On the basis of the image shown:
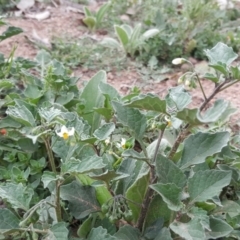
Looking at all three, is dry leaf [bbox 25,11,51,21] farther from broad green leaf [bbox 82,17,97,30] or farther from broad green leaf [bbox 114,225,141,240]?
broad green leaf [bbox 114,225,141,240]

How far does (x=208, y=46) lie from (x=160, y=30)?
351mm

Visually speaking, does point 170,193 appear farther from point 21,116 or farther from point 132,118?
point 21,116

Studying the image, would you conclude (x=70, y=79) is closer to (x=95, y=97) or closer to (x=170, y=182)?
(x=95, y=97)

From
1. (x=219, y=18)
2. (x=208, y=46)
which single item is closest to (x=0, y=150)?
(x=208, y=46)

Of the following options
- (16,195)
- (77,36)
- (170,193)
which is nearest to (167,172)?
(170,193)

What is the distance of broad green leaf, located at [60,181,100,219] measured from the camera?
1.90m

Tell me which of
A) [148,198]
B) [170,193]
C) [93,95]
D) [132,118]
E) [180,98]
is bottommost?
[93,95]

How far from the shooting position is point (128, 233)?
1814 mm

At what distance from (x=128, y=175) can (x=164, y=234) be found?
9.1 inches

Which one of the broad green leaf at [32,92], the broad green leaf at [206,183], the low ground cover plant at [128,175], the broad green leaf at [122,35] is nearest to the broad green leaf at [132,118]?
the low ground cover plant at [128,175]

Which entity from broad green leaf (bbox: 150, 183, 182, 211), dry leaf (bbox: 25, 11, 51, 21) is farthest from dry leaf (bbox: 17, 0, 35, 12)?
broad green leaf (bbox: 150, 183, 182, 211)

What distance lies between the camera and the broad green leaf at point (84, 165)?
1.63m

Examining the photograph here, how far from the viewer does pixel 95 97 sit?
99.3 inches

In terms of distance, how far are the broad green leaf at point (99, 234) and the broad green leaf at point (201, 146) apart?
347 mm
